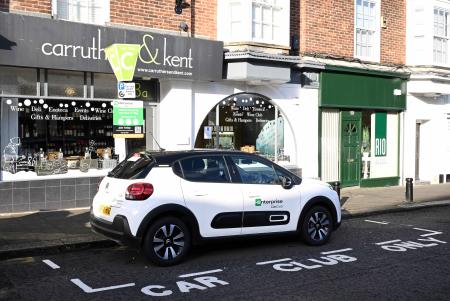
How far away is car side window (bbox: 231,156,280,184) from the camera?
297 inches

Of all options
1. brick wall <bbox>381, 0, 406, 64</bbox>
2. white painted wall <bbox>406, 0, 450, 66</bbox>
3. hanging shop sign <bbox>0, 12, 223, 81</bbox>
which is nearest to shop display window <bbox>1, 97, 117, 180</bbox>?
hanging shop sign <bbox>0, 12, 223, 81</bbox>

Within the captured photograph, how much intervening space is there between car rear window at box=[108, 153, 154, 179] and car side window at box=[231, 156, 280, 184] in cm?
126

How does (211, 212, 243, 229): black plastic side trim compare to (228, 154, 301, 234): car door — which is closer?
(211, 212, 243, 229): black plastic side trim

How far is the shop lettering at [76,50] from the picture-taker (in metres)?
10.2

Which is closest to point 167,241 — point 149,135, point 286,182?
point 286,182

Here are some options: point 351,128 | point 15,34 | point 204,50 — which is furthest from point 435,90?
point 15,34

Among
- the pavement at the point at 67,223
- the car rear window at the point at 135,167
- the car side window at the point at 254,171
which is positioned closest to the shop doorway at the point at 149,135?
the pavement at the point at 67,223

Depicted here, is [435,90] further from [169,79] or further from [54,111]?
[54,111]

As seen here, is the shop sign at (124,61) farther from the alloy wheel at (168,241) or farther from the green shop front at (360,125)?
the green shop front at (360,125)

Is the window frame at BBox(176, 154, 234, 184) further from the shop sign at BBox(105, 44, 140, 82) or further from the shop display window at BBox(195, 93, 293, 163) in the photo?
the shop display window at BBox(195, 93, 293, 163)

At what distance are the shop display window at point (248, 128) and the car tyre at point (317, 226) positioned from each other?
5314 mm

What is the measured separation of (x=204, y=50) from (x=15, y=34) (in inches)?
166

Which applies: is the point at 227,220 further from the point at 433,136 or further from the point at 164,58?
the point at 433,136

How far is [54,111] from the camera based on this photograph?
1092 cm
